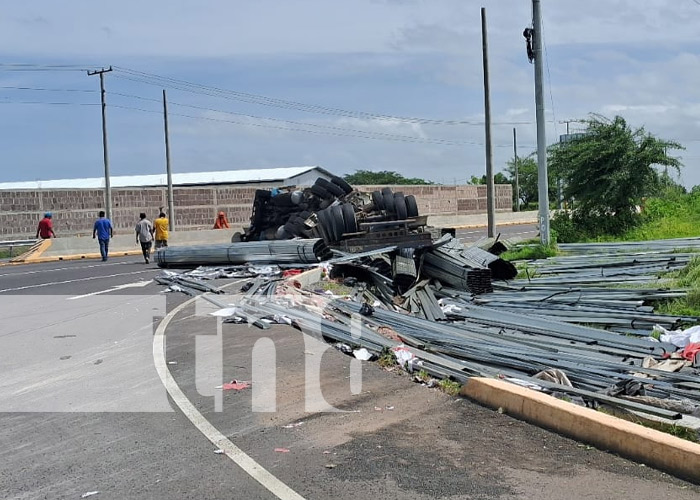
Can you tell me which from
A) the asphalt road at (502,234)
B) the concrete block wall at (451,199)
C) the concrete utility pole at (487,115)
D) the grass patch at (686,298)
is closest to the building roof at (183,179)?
the concrete block wall at (451,199)

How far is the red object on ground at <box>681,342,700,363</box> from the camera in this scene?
8781 millimetres

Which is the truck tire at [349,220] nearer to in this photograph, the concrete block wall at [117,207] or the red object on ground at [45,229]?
the red object on ground at [45,229]

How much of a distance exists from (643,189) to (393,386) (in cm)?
2073

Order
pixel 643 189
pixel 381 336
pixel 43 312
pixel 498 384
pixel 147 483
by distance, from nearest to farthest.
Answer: pixel 147 483
pixel 498 384
pixel 381 336
pixel 43 312
pixel 643 189

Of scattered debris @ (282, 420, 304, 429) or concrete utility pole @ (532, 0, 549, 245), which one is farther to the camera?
concrete utility pole @ (532, 0, 549, 245)

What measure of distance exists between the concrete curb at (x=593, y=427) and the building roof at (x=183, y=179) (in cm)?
5959

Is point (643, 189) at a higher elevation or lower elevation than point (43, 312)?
higher

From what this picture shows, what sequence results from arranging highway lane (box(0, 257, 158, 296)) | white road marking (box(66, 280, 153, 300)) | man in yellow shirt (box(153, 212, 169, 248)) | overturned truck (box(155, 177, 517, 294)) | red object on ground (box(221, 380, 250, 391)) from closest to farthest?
1. red object on ground (box(221, 380, 250, 391))
2. overturned truck (box(155, 177, 517, 294))
3. white road marking (box(66, 280, 153, 300))
4. highway lane (box(0, 257, 158, 296))
5. man in yellow shirt (box(153, 212, 169, 248))

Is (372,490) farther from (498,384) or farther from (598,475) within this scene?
(498,384)

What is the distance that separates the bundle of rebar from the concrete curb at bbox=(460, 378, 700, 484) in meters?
12.9

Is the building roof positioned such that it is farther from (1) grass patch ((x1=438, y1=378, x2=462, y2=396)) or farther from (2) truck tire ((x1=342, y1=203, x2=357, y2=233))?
(1) grass patch ((x1=438, y1=378, x2=462, y2=396))

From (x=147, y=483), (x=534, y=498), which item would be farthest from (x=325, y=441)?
(x=534, y=498)

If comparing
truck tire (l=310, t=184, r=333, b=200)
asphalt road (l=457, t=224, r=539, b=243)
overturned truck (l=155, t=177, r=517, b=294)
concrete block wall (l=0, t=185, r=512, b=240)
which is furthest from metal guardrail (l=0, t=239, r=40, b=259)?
asphalt road (l=457, t=224, r=539, b=243)

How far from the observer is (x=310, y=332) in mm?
10789
